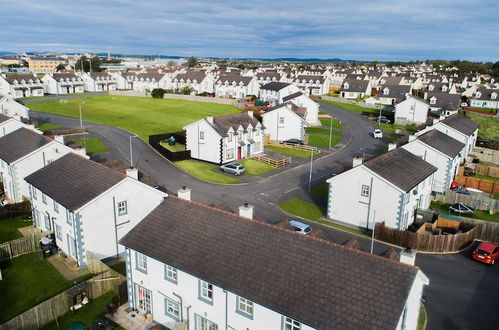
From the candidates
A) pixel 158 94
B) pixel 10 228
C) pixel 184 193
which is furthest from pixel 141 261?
pixel 158 94

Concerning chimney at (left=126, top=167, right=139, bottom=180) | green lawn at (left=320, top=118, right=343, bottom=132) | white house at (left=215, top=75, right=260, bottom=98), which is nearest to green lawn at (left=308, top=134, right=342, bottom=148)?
green lawn at (left=320, top=118, right=343, bottom=132)

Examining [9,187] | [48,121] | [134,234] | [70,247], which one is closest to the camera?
[134,234]

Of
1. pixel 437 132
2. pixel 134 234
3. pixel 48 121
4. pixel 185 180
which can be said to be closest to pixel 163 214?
pixel 134 234

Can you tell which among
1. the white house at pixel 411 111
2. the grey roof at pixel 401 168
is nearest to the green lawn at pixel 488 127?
the white house at pixel 411 111

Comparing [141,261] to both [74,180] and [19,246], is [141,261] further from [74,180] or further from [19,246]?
[19,246]

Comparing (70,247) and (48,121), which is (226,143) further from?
(48,121)

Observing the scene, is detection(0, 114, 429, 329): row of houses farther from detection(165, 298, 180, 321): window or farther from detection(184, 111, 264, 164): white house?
detection(184, 111, 264, 164): white house

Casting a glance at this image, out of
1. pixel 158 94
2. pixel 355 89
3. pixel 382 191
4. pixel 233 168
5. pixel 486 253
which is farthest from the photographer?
pixel 355 89
